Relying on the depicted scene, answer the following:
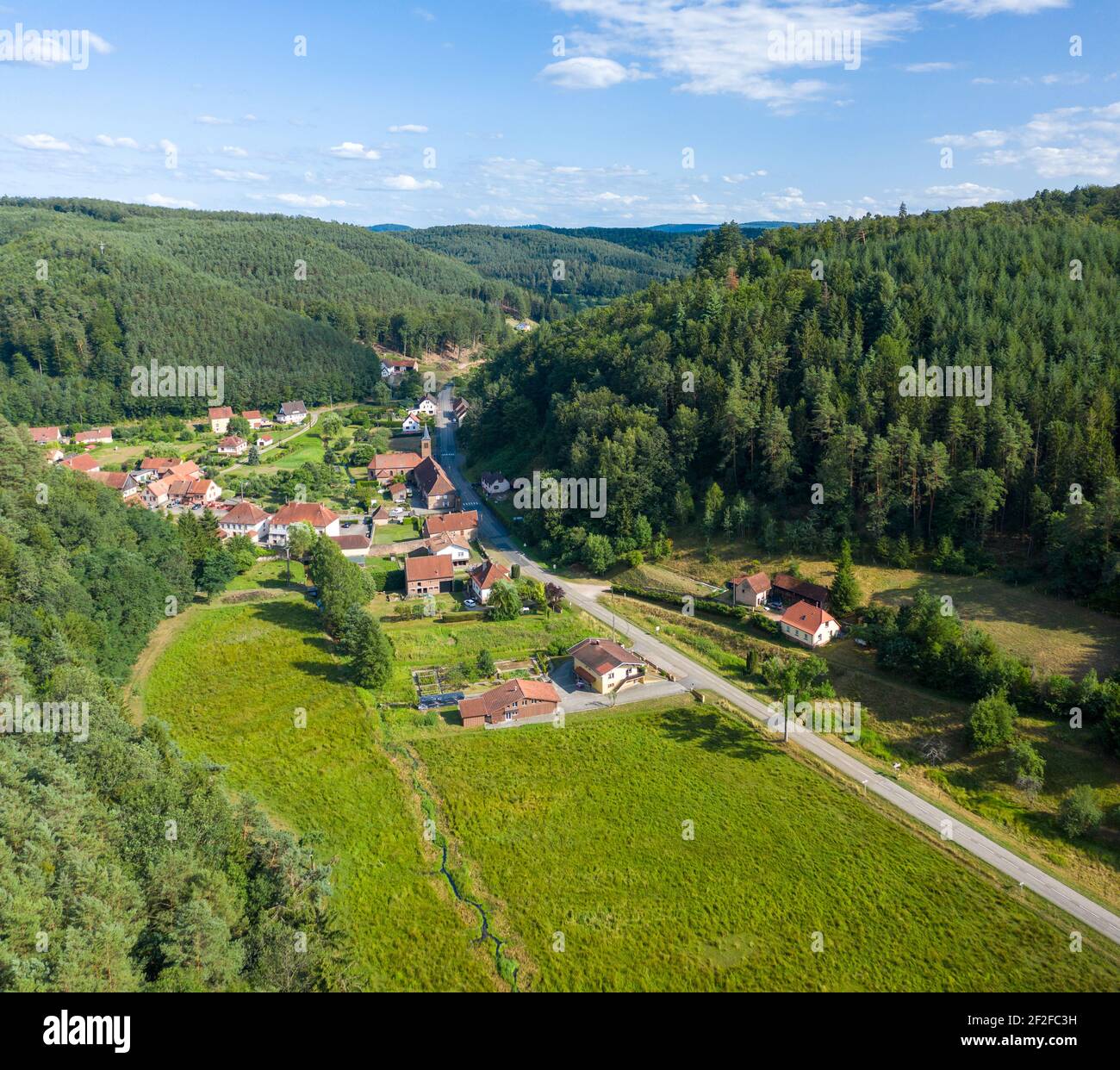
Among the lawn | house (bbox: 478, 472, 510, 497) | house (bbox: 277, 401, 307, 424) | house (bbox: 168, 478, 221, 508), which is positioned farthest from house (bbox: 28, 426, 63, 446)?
the lawn

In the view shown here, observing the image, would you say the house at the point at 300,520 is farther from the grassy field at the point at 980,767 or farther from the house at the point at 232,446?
the grassy field at the point at 980,767

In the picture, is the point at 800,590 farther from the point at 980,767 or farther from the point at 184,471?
the point at 184,471

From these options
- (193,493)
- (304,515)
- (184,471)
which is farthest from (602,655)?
(184,471)

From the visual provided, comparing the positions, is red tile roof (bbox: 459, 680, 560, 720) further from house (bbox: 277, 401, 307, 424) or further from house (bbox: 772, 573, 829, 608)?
house (bbox: 277, 401, 307, 424)

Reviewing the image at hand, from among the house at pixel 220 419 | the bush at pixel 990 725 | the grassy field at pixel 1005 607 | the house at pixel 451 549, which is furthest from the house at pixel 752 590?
the house at pixel 220 419

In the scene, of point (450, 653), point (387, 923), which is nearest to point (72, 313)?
point (450, 653)

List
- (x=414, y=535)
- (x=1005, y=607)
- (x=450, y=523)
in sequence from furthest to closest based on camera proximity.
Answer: (x=414, y=535) < (x=450, y=523) < (x=1005, y=607)
